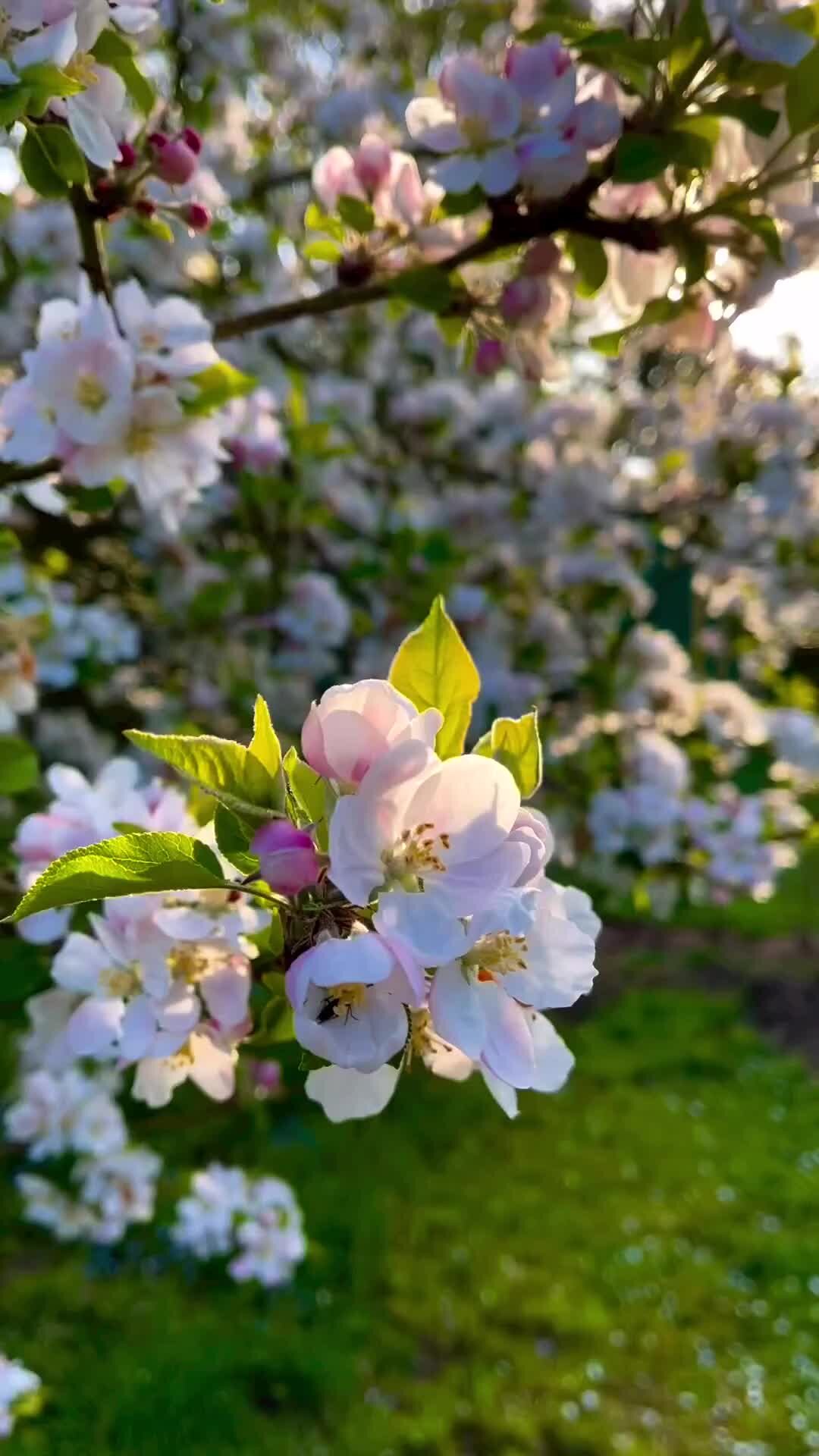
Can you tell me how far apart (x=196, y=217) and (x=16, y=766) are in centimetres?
72

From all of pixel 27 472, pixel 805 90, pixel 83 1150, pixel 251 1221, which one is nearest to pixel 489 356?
pixel 805 90

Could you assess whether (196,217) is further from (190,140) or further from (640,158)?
(640,158)

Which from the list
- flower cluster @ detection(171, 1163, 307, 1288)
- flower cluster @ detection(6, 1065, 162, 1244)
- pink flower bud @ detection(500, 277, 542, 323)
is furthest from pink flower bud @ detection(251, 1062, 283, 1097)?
pink flower bud @ detection(500, 277, 542, 323)

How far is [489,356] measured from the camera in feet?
4.90

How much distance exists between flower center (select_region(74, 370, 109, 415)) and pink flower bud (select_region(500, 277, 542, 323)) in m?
0.48

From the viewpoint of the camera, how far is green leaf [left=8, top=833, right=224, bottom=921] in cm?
67

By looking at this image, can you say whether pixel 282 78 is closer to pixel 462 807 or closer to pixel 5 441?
pixel 5 441

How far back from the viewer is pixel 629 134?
1.16 meters

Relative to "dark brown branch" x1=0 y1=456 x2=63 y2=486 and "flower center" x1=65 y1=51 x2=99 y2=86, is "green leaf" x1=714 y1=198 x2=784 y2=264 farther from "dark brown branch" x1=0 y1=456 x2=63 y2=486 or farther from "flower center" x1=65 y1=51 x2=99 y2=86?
"dark brown branch" x1=0 y1=456 x2=63 y2=486

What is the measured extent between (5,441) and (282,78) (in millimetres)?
4764

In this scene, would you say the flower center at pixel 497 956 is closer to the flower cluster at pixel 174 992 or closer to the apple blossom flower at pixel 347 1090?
the apple blossom flower at pixel 347 1090

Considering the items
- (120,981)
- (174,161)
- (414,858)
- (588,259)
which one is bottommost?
(120,981)

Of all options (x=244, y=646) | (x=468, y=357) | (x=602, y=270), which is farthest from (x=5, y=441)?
(x=244, y=646)

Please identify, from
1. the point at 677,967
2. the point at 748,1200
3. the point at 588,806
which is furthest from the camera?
the point at 677,967
